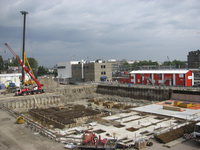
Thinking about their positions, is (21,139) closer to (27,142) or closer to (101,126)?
(27,142)

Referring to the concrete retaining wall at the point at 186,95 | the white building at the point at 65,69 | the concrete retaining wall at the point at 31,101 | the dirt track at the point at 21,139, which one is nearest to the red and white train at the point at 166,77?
the concrete retaining wall at the point at 186,95

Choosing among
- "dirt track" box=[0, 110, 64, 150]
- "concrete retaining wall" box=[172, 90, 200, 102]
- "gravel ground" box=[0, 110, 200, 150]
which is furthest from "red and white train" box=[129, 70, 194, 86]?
"dirt track" box=[0, 110, 64, 150]

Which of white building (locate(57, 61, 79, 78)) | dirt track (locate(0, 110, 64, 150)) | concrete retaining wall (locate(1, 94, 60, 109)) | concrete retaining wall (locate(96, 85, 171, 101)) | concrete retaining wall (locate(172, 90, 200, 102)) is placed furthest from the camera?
white building (locate(57, 61, 79, 78))

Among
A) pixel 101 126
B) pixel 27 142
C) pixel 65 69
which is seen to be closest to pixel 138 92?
pixel 101 126

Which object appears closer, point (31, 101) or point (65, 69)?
point (31, 101)

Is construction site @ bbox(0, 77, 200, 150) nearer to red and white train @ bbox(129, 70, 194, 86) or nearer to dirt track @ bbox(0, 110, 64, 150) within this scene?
dirt track @ bbox(0, 110, 64, 150)

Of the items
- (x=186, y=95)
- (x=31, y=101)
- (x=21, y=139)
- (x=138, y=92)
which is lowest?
(x=21, y=139)

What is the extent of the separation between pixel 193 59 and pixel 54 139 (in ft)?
413

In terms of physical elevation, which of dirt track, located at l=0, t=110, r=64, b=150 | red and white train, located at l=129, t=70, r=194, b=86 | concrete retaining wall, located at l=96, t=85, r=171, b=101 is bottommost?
dirt track, located at l=0, t=110, r=64, b=150

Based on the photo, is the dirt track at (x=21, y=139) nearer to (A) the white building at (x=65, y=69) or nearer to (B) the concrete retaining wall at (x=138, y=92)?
(B) the concrete retaining wall at (x=138, y=92)

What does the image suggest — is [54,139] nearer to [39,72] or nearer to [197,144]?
[197,144]

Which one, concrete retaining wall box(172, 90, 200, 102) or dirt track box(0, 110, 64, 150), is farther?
concrete retaining wall box(172, 90, 200, 102)

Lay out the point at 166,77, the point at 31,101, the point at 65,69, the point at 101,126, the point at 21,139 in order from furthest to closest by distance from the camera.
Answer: the point at 65,69, the point at 166,77, the point at 31,101, the point at 101,126, the point at 21,139

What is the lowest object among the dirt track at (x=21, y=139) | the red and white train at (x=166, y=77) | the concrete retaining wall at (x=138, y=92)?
the dirt track at (x=21, y=139)
